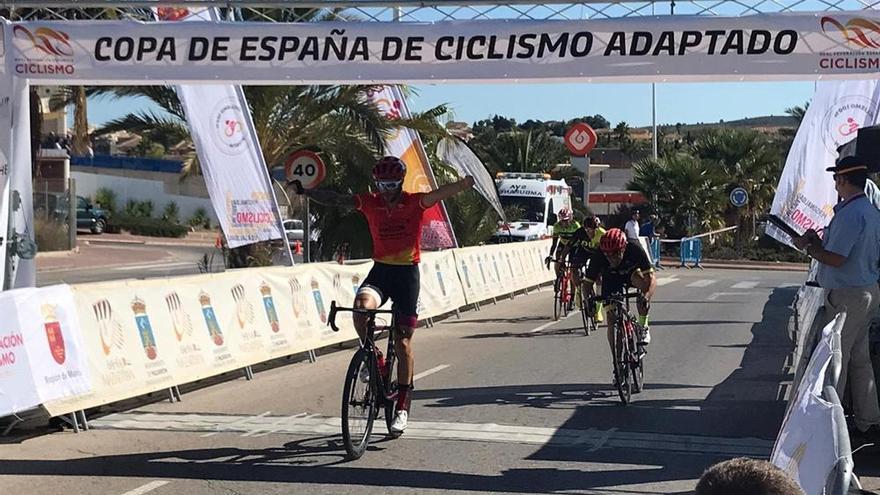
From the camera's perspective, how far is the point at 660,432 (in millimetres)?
9047

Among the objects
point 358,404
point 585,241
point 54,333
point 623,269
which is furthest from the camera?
point 585,241

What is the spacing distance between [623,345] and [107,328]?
4728 mm

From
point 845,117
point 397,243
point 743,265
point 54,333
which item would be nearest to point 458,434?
point 397,243

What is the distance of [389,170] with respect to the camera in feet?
27.3

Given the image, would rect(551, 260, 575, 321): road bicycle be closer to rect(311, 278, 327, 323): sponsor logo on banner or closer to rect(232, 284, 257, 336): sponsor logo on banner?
rect(311, 278, 327, 323): sponsor logo on banner

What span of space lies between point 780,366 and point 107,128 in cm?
1376

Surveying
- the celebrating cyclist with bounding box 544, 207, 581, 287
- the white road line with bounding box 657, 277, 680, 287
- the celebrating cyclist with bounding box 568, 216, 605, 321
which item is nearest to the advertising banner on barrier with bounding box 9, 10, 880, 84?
the celebrating cyclist with bounding box 568, 216, 605, 321

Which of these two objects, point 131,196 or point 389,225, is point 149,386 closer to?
point 389,225

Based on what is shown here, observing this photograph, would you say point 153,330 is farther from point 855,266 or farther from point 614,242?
point 855,266

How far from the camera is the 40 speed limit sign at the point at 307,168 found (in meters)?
17.3

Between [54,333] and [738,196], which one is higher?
[738,196]

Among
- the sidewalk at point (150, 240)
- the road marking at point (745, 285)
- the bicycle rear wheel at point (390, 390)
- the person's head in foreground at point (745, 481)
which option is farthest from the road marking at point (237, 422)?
the sidewalk at point (150, 240)

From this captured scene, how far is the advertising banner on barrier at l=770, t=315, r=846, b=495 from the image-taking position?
13.2 ft

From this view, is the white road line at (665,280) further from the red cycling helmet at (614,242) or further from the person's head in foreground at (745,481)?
the person's head in foreground at (745,481)
